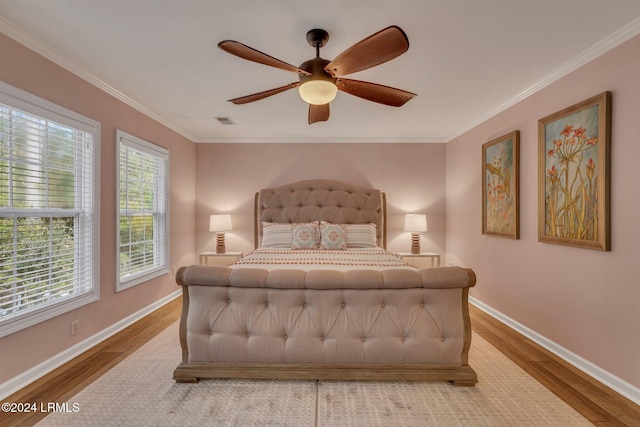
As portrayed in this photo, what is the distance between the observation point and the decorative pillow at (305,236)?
3.70 metres

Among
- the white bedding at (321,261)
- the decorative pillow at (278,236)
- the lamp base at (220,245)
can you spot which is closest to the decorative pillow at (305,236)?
the decorative pillow at (278,236)

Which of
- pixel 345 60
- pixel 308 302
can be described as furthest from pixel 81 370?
pixel 345 60

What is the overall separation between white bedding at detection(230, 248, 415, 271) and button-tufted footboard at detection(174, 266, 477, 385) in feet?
1.32

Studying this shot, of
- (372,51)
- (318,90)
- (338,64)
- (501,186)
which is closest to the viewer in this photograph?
(372,51)

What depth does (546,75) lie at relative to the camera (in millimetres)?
2477

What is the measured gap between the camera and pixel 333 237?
373 centimetres

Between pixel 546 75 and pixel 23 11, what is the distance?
12.6ft

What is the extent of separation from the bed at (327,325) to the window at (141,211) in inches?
61.8

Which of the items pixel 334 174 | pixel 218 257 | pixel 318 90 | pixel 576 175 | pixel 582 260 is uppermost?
pixel 318 90

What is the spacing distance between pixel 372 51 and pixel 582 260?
2.25 metres

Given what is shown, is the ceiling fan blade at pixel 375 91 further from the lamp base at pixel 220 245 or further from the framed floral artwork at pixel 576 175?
the lamp base at pixel 220 245

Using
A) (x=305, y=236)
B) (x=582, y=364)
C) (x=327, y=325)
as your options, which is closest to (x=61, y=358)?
(x=327, y=325)

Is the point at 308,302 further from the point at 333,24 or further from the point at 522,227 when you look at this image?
the point at 522,227

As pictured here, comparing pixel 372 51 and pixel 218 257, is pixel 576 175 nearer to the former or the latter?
pixel 372 51
